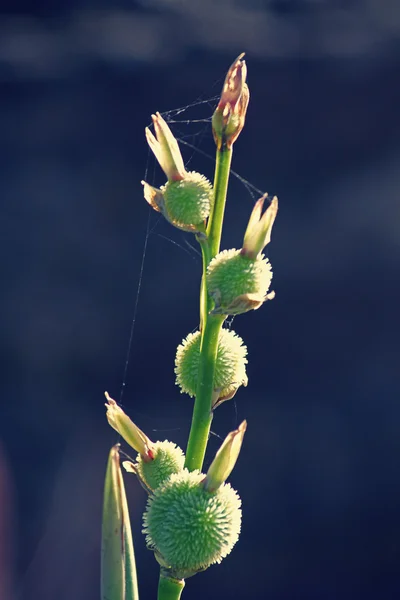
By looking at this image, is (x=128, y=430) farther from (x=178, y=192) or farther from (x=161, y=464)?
(x=178, y=192)

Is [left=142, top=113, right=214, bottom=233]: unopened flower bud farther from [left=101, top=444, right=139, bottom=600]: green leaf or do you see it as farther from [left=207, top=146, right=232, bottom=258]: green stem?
[left=101, top=444, right=139, bottom=600]: green leaf

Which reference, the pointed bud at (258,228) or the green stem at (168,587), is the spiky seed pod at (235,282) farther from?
the green stem at (168,587)

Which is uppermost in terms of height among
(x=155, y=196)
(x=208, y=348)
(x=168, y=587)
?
(x=155, y=196)

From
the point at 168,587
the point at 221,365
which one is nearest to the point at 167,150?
the point at 221,365

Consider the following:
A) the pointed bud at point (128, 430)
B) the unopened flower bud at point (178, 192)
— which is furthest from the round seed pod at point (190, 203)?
the pointed bud at point (128, 430)

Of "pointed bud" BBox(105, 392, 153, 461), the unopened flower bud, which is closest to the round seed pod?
the unopened flower bud

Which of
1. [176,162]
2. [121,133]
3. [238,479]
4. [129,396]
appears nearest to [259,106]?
[121,133]
